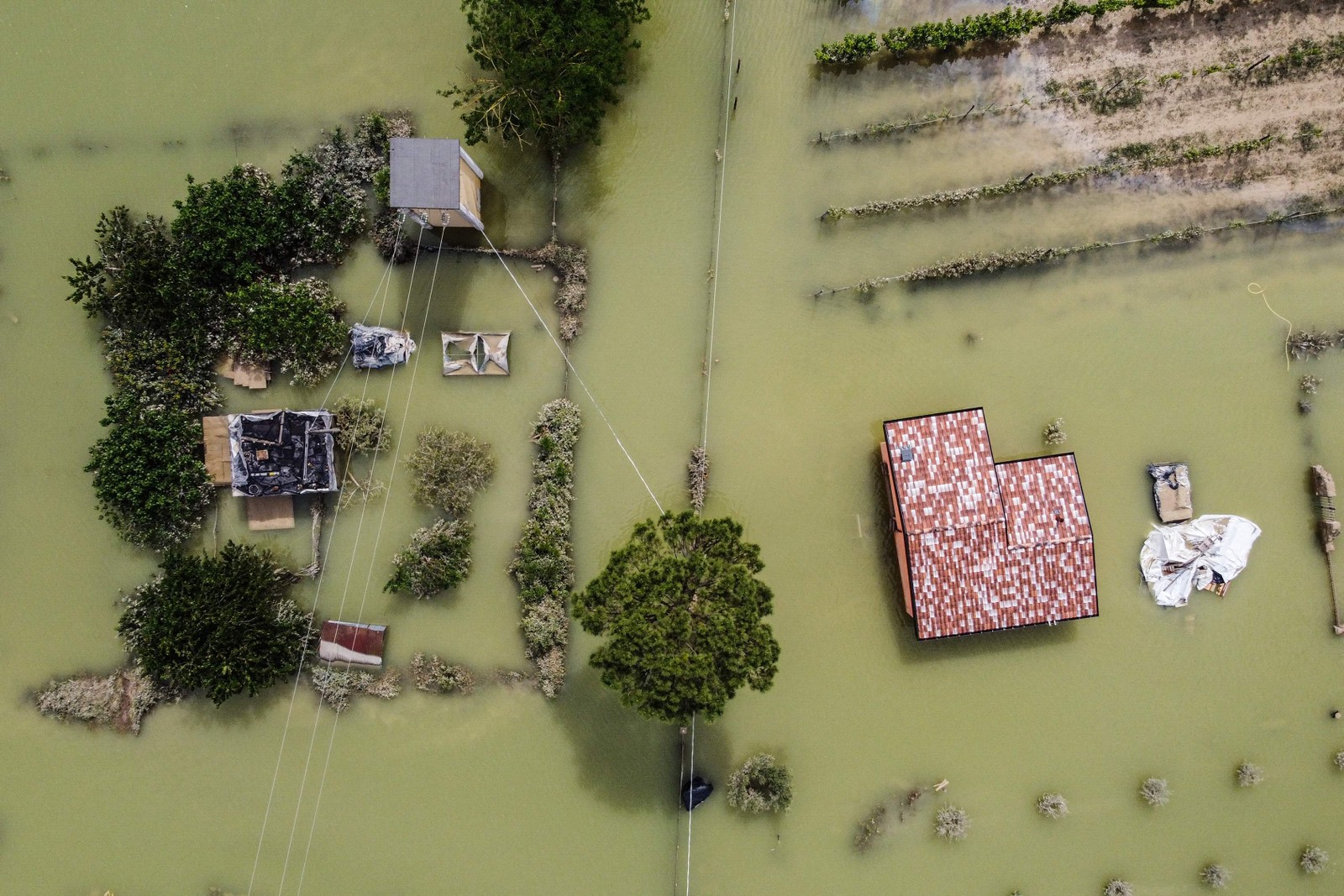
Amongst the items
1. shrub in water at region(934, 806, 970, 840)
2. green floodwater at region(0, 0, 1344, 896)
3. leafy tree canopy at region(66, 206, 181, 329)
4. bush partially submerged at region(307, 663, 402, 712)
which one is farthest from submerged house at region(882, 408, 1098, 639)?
leafy tree canopy at region(66, 206, 181, 329)

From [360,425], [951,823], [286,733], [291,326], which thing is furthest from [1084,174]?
[286,733]

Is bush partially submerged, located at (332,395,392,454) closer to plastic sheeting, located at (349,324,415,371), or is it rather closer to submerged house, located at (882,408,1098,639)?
plastic sheeting, located at (349,324,415,371)

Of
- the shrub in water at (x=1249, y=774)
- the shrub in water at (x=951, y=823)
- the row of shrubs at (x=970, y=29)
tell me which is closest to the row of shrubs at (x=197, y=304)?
the row of shrubs at (x=970, y=29)

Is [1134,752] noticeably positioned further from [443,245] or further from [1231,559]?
[443,245]

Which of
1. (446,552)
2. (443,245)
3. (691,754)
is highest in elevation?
(443,245)

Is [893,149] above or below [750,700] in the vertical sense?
above

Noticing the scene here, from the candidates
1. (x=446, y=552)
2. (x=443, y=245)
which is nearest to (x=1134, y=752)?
(x=446, y=552)

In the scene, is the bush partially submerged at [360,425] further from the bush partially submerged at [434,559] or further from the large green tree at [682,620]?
the large green tree at [682,620]
